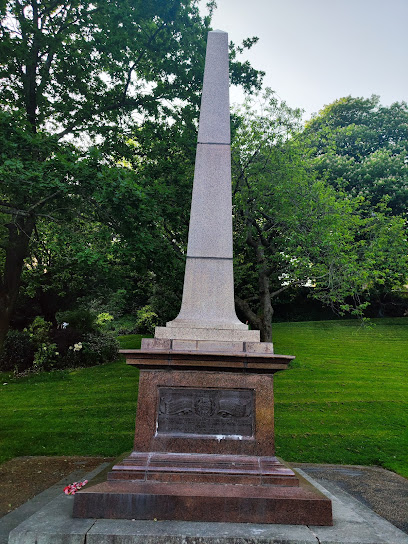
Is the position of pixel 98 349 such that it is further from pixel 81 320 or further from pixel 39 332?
pixel 39 332

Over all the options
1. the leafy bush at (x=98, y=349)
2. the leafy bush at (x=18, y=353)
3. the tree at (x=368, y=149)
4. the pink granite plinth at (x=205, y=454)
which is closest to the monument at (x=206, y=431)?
the pink granite plinth at (x=205, y=454)

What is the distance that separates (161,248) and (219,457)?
599 centimetres

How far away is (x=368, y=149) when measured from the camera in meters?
26.8

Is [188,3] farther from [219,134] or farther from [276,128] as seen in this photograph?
[219,134]

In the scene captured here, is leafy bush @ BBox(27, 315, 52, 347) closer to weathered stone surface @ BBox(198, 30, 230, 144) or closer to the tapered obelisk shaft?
the tapered obelisk shaft

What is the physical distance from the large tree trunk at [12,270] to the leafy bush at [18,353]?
5.83m

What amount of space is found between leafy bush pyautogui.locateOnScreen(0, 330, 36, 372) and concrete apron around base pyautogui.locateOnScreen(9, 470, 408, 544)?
39.6ft

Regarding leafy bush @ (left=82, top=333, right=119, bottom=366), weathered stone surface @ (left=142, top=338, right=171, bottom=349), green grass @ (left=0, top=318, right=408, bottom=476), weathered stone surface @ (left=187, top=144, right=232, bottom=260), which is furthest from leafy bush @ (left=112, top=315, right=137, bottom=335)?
weathered stone surface @ (left=142, top=338, right=171, bottom=349)

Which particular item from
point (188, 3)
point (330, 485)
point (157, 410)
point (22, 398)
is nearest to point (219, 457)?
point (157, 410)

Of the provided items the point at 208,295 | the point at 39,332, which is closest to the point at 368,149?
the point at 39,332

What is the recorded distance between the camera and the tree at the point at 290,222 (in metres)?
12.0

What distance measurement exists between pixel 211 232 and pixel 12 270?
640 cm

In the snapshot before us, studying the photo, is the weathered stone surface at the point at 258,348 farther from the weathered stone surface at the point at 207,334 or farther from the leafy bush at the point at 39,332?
the leafy bush at the point at 39,332

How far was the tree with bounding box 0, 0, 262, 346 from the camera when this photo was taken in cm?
821
